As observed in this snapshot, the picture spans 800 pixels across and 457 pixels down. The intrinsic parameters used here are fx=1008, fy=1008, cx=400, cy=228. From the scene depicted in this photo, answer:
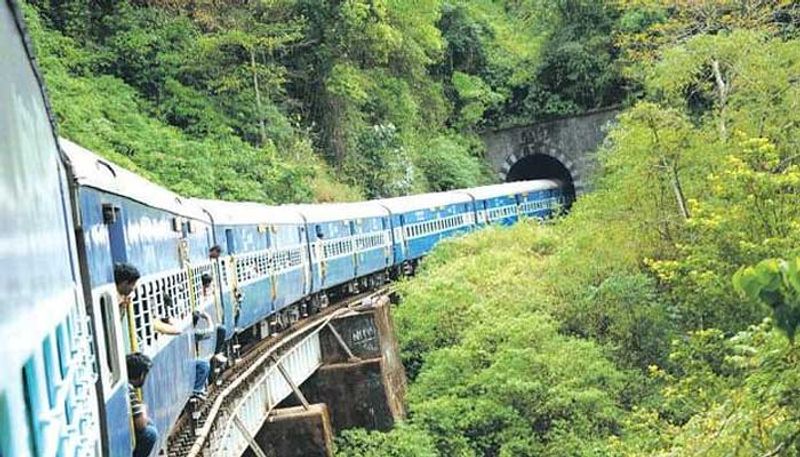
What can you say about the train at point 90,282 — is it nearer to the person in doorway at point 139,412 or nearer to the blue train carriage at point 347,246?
the person in doorway at point 139,412

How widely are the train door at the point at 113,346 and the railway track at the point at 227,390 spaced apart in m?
3.24

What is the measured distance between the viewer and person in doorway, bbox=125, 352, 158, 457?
19.4ft

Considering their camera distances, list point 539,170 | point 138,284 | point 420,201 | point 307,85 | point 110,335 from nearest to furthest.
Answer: point 110,335 → point 138,284 → point 420,201 → point 307,85 → point 539,170

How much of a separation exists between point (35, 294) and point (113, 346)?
2.76m

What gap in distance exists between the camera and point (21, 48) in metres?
3.53

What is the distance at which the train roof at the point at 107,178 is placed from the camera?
5270 millimetres

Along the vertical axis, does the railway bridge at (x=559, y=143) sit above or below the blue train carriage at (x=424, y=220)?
above

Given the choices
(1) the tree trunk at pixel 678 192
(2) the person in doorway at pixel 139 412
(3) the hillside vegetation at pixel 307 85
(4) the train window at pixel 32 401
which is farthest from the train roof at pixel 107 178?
(3) the hillside vegetation at pixel 307 85

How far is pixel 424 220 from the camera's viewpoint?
2964 centimetres

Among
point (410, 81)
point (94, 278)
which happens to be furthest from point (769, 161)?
point (410, 81)

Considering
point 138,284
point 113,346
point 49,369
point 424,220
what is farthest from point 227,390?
point 424,220

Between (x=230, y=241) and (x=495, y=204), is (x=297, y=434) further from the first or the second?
(x=495, y=204)

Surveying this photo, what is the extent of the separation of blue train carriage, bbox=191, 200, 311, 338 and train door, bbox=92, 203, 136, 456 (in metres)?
6.70

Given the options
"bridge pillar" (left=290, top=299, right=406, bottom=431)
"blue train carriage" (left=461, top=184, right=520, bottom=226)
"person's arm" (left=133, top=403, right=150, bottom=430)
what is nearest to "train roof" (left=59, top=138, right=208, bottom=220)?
"person's arm" (left=133, top=403, right=150, bottom=430)
